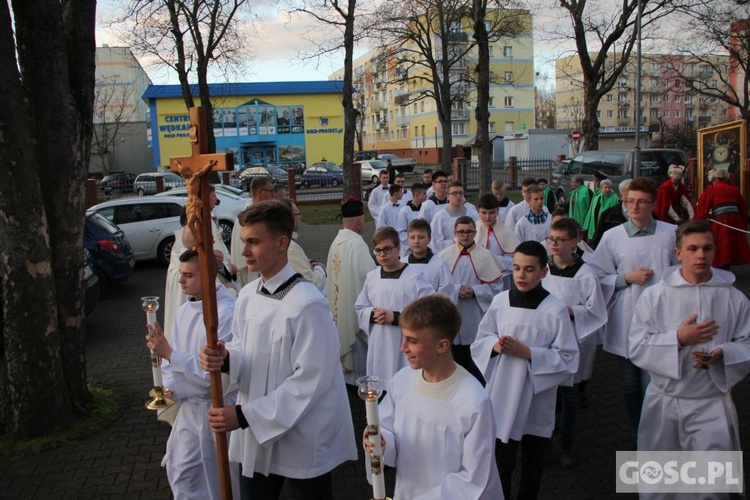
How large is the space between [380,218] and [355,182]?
551 inches

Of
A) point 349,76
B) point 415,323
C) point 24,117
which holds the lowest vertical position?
point 415,323

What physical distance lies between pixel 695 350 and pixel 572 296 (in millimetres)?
1189

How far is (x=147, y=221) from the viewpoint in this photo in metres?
14.0

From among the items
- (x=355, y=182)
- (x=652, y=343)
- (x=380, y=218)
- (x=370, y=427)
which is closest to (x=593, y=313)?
(x=652, y=343)

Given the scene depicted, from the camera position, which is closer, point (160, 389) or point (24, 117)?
point (160, 389)

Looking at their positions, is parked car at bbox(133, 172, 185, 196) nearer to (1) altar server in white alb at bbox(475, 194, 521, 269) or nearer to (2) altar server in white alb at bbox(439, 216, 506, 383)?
(1) altar server in white alb at bbox(475, 194, 521, 269)

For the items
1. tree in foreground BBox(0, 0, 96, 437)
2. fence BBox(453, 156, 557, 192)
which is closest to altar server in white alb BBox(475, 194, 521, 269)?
tree in foreground BBox(0, 0, 96, 437)

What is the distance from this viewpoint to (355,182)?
81.5ft

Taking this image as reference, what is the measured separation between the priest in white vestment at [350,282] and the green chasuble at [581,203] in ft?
21.5

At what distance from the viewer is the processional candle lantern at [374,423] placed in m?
2.18

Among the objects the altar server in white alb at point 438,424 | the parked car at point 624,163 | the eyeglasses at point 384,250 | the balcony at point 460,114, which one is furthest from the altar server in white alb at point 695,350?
the balcony at point 460,114

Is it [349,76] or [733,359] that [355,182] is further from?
[733,359]

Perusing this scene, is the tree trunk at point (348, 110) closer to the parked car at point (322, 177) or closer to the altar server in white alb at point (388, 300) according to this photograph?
the parked car at point (322, 177)

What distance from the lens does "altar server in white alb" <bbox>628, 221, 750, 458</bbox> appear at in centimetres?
352
